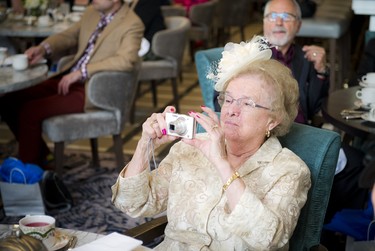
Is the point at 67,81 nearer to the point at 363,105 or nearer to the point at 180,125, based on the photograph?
the point at 363,105

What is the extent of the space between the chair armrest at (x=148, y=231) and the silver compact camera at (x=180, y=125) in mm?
409

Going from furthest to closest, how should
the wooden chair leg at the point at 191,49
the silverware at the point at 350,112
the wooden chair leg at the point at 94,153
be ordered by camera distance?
the wooden chair leg at the point at 191,49 < the wooden chair leg at the point at 94,153 < the silverware at the point at 350,112

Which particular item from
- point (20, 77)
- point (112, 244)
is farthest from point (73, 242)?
point (20, 77)

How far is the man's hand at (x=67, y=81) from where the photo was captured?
4.55 metres

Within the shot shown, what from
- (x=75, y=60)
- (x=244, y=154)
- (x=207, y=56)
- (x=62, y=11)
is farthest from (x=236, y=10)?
(x=244, y=154)

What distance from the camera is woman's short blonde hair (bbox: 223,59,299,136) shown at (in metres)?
2.35

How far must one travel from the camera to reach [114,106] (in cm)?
449

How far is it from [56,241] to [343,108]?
1909mm

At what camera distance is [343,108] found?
11.8ft

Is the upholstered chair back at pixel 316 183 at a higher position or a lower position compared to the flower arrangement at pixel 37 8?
higher

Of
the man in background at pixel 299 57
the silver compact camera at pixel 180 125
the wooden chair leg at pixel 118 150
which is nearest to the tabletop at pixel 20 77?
the wooden chair leg at pixel 118 150

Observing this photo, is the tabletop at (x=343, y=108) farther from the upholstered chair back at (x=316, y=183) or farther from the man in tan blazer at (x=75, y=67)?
the man in tan blazer at (x=75, y=67)

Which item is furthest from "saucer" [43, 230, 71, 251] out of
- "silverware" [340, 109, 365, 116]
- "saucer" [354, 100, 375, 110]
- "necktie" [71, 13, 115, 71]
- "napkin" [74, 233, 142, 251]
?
"necktie" [71, 13, 115, 71]

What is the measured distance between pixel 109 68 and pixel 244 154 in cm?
217
